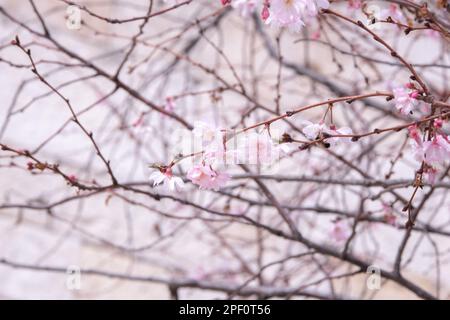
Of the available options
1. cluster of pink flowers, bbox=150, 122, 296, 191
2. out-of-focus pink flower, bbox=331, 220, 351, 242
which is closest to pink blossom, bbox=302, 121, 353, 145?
cluster of pink flowers, bbox=150, 122, 296, 191

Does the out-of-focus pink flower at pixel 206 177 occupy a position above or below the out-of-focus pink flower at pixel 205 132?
below

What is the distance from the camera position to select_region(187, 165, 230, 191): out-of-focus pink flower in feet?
2.30

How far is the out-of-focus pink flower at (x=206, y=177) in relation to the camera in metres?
0.70

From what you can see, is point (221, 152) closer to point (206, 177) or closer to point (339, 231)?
point (206, 177)

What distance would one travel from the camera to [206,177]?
2.33 feet

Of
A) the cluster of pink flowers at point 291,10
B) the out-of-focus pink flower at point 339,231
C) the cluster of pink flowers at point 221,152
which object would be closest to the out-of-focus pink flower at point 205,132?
the cluster of pink flowers at point 221,152

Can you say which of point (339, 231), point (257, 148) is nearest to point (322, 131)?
point (257, 148)

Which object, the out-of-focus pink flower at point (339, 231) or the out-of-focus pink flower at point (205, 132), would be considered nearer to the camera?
the out-of-focus pink flower at point (205, 132)

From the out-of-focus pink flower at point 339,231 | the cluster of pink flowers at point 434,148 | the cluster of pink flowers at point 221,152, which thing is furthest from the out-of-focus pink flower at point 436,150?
the out-of-focus pink flower at point 339,231

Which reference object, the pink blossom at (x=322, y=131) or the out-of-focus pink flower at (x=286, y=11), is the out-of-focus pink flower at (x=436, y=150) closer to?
the pink blossom at (x=322, y=131)

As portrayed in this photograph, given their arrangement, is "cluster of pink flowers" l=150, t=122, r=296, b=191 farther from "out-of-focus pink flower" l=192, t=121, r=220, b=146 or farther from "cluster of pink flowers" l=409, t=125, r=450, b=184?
"cluster of pink flowers" l=409, t=125, r=450, b=184

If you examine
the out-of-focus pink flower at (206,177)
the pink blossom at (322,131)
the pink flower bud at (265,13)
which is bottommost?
the out-of-focus pink flower at (206,177)

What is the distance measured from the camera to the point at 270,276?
1.58 meters
